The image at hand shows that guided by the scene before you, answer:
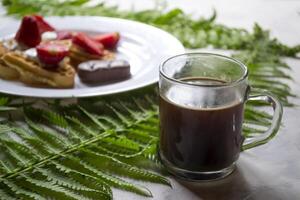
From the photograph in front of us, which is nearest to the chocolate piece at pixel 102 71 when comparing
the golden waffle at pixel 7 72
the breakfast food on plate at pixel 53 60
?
the breakfast food on plate at pixel 53 60

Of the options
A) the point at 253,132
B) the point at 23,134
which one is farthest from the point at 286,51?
the point at 23,134

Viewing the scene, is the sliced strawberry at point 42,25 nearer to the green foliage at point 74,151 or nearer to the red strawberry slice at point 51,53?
the red strawberry slice at point 51,53

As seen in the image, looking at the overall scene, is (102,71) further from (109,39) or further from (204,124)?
(204,124)

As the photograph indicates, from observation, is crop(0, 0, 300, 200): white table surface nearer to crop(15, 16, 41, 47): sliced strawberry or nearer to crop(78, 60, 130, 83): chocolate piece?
crop(78, 60, 130, 83): chocolate piece

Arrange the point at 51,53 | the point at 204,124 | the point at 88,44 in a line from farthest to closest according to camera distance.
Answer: the point at 88,44 → the point at 51,53 → the point at 204,124

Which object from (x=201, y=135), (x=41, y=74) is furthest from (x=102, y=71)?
(x=201, y=135)

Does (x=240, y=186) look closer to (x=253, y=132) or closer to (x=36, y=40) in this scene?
(x=253, y=132)
